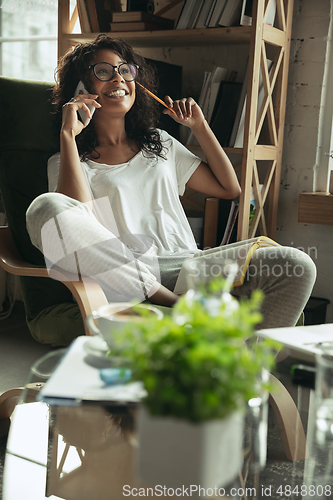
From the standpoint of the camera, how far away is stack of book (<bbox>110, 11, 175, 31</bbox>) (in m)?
2.19

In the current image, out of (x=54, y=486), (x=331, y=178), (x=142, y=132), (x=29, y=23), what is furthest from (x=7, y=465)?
(x=29, y=23)

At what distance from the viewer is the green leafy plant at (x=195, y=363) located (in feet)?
1.55

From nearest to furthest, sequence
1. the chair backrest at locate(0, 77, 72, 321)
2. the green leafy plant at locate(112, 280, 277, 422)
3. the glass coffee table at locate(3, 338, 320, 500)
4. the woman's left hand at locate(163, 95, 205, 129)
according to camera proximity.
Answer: the green leafy plant at locate(112, 280, 277, 422) < the glass coffee table at locate(3, 338, 320, 500) < the chair backrest at locate(0, 77, 72, 321) < the woman's left hand at locate(163, 95, 205, 129)

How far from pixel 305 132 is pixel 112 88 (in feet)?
3.17

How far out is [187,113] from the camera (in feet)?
6.24

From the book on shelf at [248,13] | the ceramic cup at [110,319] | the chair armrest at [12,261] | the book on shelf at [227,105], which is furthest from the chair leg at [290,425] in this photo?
the book on shelf at [248,13]

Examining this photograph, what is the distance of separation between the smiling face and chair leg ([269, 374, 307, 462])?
1.21 metres

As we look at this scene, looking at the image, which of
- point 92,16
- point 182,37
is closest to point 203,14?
point 182,37

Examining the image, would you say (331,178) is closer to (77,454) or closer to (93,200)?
(93,200)

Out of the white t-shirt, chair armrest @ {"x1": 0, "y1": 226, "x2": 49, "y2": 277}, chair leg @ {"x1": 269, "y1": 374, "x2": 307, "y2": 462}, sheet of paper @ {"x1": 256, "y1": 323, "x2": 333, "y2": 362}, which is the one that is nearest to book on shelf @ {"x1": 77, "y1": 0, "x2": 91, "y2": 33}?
the white t-shirt

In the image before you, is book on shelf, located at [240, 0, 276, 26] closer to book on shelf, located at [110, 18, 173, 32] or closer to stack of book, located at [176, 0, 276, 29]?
stack of book, located at [176, 0, 276, 29]

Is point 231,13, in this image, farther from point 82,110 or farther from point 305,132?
point 82,110

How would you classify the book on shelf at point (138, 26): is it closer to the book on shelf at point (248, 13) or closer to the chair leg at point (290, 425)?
the book on shelf at point (248, 13)

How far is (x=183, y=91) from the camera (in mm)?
2373
